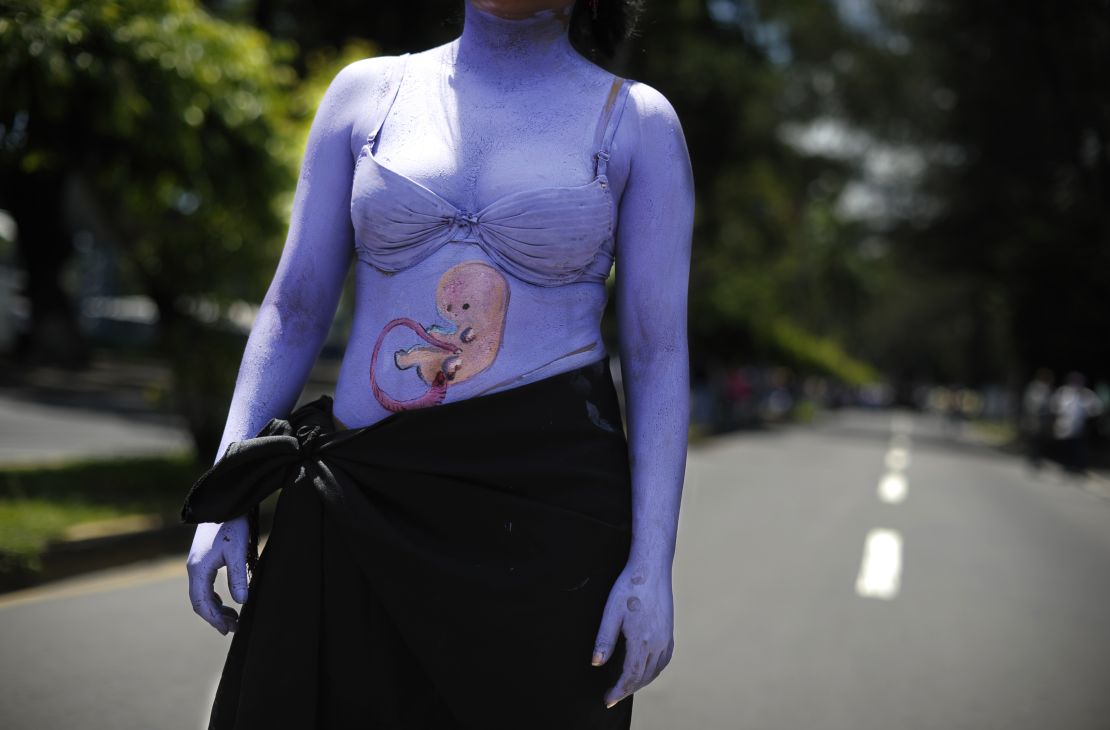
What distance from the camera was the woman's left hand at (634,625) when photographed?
1518mm

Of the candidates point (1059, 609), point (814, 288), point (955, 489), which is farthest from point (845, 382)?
point (1059, 609)

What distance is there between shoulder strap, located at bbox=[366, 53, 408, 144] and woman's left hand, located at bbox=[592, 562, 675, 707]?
78 centimetres

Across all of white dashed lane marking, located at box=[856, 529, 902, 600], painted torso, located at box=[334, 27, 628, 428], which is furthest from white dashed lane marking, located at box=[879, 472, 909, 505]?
painted torso, located at box=[334, 27, 628, 428]

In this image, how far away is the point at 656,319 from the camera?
1.68 m

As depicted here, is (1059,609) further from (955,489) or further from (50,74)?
(955,489)

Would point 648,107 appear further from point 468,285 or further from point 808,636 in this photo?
point 808,636

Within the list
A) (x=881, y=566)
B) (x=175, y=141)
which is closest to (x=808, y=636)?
(x=881, y=566)

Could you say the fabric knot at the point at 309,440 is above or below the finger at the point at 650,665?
above

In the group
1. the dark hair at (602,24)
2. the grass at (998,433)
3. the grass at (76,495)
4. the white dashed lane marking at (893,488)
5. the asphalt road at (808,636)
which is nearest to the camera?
the dark hair at (602,24)

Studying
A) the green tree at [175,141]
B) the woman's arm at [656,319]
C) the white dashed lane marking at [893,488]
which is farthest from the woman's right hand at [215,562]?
the white dashed lane marking at [893,488]

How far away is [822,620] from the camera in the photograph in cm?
623

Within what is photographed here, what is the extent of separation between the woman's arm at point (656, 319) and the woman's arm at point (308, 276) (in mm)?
457

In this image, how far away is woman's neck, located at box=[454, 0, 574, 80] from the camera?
1.76 metres

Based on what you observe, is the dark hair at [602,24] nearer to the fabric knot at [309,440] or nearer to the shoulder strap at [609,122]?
the shoulder strap at [609,122]
